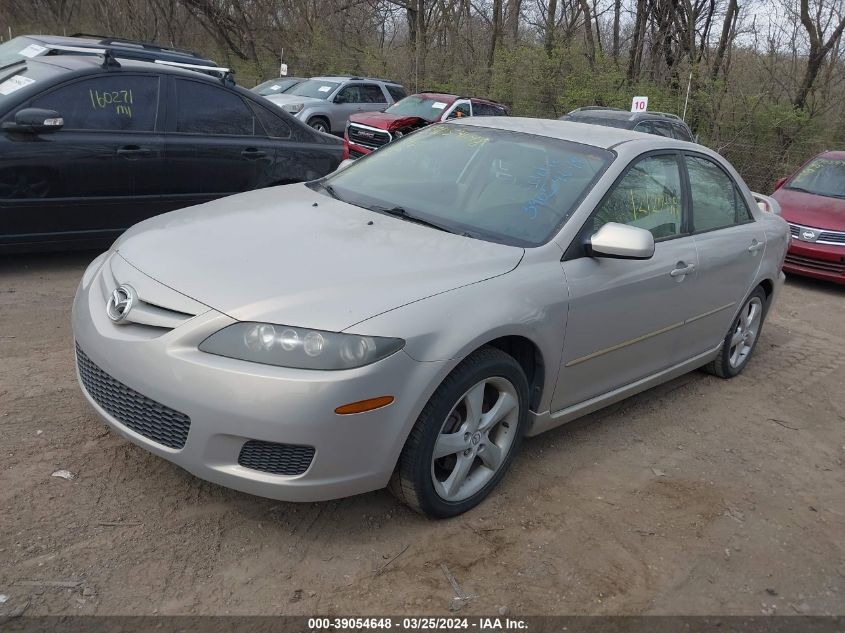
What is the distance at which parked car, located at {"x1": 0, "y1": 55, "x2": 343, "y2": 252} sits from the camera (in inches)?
211

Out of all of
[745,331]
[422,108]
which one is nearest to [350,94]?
[422,108]

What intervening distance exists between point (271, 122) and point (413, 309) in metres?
4.59

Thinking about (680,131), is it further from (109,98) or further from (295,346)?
(295,346)

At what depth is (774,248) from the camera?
17.0 ft

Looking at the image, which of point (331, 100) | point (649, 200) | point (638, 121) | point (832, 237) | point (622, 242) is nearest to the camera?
point (622, 242)

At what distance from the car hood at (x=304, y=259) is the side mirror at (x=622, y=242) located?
397mm

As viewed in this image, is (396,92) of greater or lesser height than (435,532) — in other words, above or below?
above

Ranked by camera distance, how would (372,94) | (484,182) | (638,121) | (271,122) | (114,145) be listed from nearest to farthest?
(484,182), (114,145), (271,122), (638,121), (372,94)

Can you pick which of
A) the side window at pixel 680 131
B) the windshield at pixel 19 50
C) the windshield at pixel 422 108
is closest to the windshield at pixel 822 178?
the side window at pixel 680 131

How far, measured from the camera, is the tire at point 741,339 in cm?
506

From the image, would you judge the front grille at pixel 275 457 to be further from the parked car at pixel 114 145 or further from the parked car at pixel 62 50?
the parked car at pixel 62 50

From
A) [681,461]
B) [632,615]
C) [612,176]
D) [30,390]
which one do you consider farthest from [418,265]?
[30,390]

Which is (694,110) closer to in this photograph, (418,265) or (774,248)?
(774,248)

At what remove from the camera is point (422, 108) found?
561 inches
